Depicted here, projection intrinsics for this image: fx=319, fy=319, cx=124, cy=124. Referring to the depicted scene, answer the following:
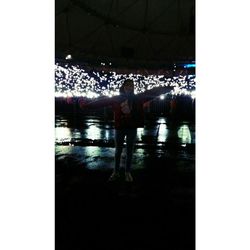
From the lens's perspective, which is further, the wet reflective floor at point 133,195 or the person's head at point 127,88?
→ the person's head at point 127,88

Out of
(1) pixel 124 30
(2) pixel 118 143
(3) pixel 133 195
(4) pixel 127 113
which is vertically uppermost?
(1) pixel 124 30

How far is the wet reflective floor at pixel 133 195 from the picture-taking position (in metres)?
1.44

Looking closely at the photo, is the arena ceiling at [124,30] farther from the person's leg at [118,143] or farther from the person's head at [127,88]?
the person's leg at [118,143]

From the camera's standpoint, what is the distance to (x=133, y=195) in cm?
167

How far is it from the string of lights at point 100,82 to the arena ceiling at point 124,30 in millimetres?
71

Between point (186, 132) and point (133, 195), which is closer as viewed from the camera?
point (186, 132)

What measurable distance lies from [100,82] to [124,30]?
30 cm

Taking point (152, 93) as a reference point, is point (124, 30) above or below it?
above

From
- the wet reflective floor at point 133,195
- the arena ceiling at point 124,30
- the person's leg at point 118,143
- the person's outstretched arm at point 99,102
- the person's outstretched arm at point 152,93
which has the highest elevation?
the arena ceiling at point 124,30

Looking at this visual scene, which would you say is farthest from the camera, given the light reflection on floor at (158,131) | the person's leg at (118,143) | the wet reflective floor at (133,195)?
the person's leg at (118,143)

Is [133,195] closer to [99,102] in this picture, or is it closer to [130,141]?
[130,141]

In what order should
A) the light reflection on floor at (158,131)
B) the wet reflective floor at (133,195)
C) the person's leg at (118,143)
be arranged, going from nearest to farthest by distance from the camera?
the wet reflective floor at (133,195), the light reflection on floor at (158,131), the person's leg at (118,143)

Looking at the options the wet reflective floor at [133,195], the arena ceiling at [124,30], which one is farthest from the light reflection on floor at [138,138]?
the arena ceiling at [124,30]

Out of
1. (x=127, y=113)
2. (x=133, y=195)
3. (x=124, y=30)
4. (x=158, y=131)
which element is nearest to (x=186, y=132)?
(x=158, y=131)
